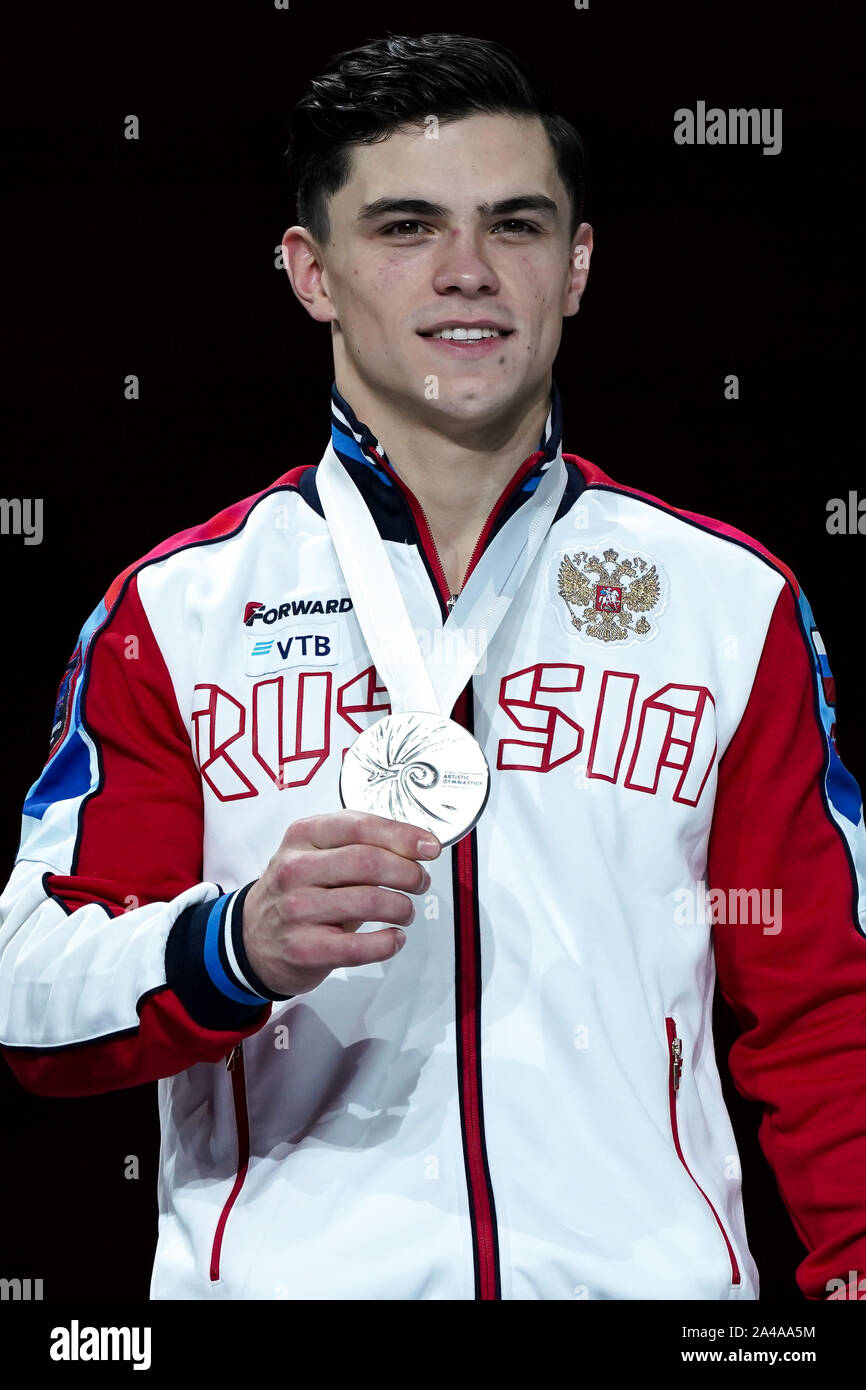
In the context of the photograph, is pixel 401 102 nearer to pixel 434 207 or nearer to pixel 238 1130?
pixel 434 207

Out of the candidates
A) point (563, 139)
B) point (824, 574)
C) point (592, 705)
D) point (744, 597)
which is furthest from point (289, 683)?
point (824, 574)

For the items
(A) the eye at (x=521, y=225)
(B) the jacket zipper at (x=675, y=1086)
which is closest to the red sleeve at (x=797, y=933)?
(B) the jacket zipper at (x=675, y=1086)

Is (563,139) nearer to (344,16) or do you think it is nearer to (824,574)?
(344,16)

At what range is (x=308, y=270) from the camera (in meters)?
2.17

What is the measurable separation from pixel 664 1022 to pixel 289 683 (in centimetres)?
56

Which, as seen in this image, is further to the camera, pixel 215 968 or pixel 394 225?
pixel 394 225

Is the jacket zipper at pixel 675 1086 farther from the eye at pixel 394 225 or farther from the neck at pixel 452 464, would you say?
the eye at pixel 394 225

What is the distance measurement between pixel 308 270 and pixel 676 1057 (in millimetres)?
1050

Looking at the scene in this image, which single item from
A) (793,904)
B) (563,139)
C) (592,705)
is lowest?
(793,904)

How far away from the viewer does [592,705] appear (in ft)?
6.47

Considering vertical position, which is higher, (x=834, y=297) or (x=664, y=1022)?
(x=834, y=297)

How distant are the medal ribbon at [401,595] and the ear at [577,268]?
0.66ft

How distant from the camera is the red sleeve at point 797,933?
6.28ft

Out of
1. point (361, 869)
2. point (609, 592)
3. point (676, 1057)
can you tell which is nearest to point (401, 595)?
point (609, 592)
